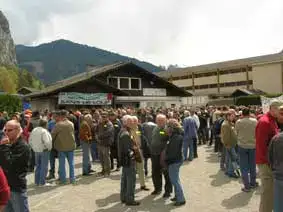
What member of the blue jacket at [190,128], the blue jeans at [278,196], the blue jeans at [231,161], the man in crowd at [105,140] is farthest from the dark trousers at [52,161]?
the blue jeans at [278,196]

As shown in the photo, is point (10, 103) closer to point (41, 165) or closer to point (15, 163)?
point (41, 165)

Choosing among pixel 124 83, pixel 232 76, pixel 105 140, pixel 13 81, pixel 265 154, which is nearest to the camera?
pixel 265 154

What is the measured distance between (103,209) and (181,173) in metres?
4.43

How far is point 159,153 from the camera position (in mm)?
9359

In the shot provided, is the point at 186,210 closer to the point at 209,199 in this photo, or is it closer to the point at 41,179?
the point at 209,199

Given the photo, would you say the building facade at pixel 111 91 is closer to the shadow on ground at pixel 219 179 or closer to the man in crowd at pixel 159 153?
the shadow on ground at pixel 219 179

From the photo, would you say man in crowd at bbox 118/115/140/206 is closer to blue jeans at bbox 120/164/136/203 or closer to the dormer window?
blue jeans at bbox 120/164/136/203

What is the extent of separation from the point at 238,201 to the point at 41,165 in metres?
5.03

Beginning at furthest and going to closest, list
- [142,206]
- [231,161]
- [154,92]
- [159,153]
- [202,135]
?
[154,92], [202,135], [231,161], [159,153], [142,206]

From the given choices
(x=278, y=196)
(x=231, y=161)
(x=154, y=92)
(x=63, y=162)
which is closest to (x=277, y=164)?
(x=278, y=196)

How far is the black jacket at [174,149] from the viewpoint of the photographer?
8.52m

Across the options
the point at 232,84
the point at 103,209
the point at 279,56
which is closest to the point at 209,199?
the point at 103,209

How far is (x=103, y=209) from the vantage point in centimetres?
831

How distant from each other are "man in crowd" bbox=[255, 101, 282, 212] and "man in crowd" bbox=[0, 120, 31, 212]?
3604 millimetres
